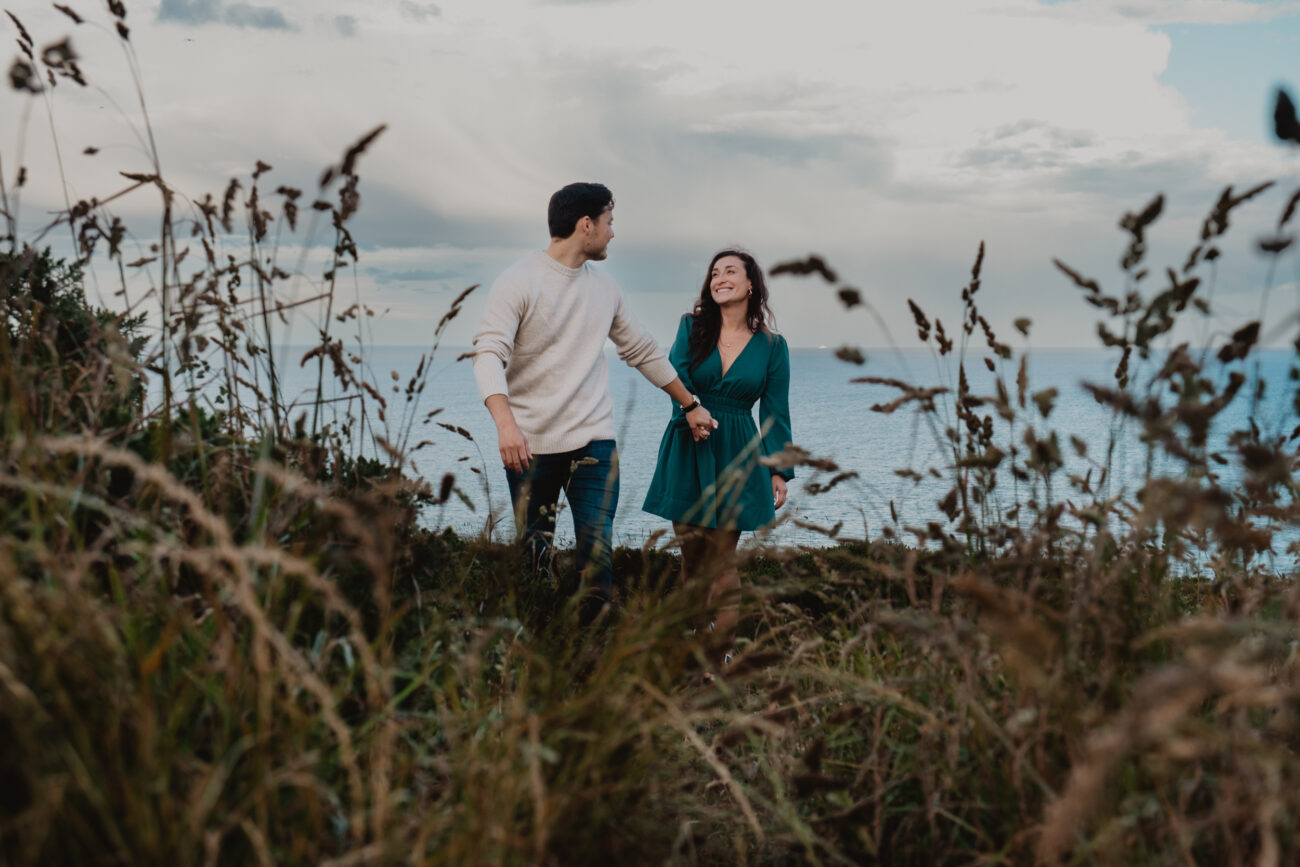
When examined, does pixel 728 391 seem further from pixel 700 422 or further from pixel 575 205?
pixel 575 205

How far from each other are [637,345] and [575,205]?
0.87 m

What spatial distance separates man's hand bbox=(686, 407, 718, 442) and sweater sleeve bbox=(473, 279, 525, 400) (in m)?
1.04

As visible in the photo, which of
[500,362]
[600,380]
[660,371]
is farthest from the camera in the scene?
[660,371]

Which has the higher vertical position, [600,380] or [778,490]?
[600,380]

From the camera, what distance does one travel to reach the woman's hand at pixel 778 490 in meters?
5.66

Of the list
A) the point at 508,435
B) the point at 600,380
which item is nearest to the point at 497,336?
the point at 508,435

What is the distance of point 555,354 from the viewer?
5152mm

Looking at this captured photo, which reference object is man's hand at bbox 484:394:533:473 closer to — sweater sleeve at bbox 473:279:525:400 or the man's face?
sweater sleeve at bbox 473:279:525:400

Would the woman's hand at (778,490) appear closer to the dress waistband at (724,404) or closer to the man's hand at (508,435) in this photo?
the dress waistband at (724,404)

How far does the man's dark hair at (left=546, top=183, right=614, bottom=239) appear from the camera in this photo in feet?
16.9

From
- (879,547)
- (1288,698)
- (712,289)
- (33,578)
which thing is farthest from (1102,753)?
(712,289)

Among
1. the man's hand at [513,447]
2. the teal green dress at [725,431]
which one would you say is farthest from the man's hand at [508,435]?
the teal green dress at [725,431]

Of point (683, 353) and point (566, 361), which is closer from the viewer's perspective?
point (566, 361)

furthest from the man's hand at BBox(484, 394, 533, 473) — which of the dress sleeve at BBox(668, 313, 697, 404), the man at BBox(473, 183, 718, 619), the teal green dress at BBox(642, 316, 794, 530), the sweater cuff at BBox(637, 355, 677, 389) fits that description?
the dress sleeve at BBox(668, 313, 697, 404)
